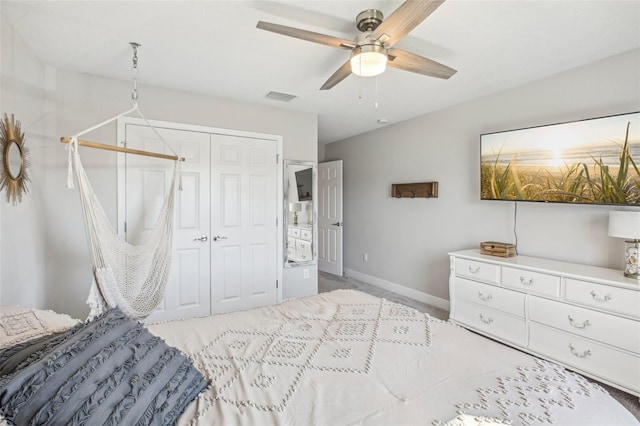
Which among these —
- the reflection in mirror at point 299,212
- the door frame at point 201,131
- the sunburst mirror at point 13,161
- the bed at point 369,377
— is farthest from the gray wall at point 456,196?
the sunburst mirror at point 13,161

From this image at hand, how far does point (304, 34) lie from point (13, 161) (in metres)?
1.92

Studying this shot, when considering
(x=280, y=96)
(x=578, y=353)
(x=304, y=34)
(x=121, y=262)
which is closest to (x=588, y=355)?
(x=578, y=353)

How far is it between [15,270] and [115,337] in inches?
59.7

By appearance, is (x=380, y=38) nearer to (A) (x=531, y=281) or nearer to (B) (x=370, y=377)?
(B) (x=370, y=377)

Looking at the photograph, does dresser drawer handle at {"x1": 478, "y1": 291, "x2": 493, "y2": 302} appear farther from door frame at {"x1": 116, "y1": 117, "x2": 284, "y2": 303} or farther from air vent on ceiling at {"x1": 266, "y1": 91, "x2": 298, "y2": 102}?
air vent on ceiling at {"x1": 266, "y1": 91, "x2": 298, "y2": 102}

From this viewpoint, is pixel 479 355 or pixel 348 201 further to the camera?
pixel 348 201

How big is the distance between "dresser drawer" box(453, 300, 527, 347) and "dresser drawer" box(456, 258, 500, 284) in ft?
0.86

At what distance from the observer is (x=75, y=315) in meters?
2.75

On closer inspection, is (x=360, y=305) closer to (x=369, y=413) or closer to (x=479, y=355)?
(x=479, y=355)

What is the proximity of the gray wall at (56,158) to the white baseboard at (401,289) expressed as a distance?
3.00 metres

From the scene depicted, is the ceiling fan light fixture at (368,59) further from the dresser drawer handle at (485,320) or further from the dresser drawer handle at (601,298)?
the dresser drawer handle at (485,320)

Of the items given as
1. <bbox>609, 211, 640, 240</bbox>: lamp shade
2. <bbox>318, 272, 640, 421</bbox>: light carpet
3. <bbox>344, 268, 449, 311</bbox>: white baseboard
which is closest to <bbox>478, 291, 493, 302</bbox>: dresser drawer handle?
<bbox>318, 272, 640, 421</bbox>: light carpet

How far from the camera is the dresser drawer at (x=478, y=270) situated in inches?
108

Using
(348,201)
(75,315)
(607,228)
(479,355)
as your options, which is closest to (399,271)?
(348,201)
